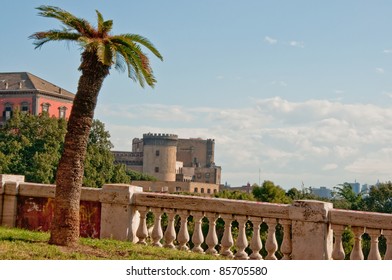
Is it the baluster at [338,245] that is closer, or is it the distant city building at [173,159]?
the baluster at [338,245]

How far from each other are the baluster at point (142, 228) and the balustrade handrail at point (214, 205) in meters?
0.12

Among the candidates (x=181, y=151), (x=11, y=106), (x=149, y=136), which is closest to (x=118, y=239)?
(x=11, y=106)

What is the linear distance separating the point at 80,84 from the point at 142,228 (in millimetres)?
2886

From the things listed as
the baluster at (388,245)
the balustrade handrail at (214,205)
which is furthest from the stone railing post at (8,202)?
the baluster at (388,245)

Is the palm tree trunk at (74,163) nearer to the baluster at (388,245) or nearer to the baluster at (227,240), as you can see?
the baluster at (227,240)

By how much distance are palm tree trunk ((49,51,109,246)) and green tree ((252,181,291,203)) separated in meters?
43.8

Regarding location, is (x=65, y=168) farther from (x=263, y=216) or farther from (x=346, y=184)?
(x=346, y=184)

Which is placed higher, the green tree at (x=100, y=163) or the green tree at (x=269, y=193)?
the green tree at (x=100, y=163)

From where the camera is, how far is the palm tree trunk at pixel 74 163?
34.0ft

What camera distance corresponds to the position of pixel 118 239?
11672 millimetres

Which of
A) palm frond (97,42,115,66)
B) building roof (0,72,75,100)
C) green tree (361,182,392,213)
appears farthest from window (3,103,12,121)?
palm frond (97,42,115,66)

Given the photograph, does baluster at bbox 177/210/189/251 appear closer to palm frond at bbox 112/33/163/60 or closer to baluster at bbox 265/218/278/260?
baluster at bbox 265/218/278/260

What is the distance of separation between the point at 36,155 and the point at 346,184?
1518 inches

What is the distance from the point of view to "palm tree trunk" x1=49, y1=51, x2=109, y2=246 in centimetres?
1036
